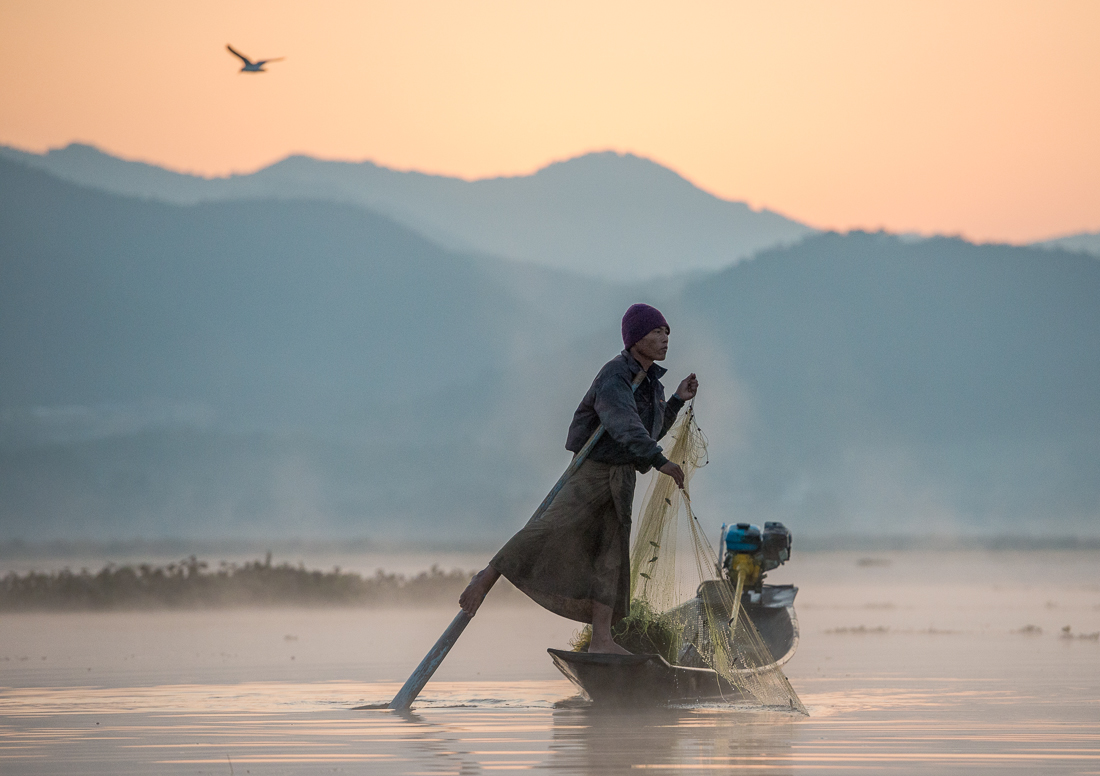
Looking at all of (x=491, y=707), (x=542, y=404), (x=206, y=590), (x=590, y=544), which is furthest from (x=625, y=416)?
(x=542, y=404)

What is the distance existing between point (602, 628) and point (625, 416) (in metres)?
1.30

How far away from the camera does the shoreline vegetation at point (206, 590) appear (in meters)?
23.1

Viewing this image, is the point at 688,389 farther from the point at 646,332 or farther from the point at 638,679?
the point at 638,679

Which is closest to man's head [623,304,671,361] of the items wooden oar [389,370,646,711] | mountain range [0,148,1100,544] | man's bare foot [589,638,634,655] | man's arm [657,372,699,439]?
wooden oar [389,370,646,711]

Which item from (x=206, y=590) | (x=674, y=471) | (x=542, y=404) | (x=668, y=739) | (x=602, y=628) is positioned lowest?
(x=206, y=590)

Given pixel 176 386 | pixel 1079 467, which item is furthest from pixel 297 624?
pixel 176 386

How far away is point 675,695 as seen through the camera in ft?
33.6

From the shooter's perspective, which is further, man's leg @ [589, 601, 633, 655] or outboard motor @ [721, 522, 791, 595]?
outboard motor @ [721, 522, 791, 595]

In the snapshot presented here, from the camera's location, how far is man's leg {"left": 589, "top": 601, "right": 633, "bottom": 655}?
32.6 ft

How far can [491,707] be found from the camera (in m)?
10.3

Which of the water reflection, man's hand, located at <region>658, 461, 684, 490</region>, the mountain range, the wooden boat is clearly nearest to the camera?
the water reflection

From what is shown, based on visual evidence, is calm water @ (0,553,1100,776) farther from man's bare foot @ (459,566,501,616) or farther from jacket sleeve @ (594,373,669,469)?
jacket sleeve @ (594,373,669,469)

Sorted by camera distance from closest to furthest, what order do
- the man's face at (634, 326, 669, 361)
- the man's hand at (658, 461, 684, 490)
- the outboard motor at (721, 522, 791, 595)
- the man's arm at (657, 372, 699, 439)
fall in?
the man's hand at (658, 461, 684, 490)
the man's face at (634, 326, 669, 361)
the man's arm at (657, 372, 699, 439)
the outboard motor at (721, 522, 791, 595)

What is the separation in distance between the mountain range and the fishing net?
413 ft
